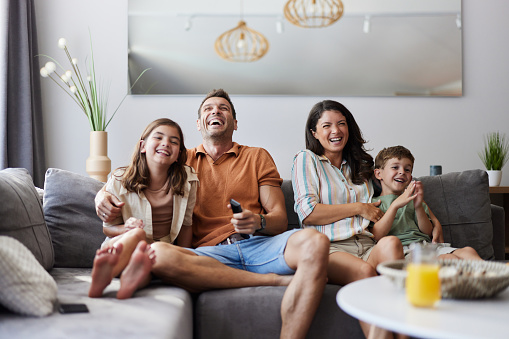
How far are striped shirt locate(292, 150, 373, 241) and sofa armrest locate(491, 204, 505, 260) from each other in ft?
2.19

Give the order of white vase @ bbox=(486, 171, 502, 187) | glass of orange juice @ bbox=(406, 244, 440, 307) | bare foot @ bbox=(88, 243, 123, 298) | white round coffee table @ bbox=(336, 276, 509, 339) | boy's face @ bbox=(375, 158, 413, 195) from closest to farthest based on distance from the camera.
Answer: white round coffee table @ bbox=(336, 276, 509, 339) → glass of orange juice @ bbox=(406, 244, 440, 307) → bare foot @ bbox=(88, 243, 123, 298) → boy's face @ bbox=(375, 158, 413, 195) → white vase @ bbox=(486, 171, 502, 187)

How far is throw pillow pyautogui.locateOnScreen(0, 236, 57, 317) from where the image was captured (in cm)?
145

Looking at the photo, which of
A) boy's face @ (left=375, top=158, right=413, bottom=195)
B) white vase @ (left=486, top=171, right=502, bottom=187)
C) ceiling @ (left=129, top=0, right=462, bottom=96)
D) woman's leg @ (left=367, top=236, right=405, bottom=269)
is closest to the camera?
woman's leg @ (left=367, top=236, right=405, bottom=269)

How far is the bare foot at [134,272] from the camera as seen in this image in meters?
1.69

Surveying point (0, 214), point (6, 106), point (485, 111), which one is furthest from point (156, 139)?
point (485, 111)

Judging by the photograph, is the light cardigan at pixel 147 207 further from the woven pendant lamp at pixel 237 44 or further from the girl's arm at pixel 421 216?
the woven pendant lamp at pixel 237 44

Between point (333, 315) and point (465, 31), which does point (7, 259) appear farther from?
point (465, 31)

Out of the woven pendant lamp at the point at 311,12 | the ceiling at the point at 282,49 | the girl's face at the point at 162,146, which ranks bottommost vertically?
the girl's face at the point at 162,146

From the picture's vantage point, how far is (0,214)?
73.6 inches

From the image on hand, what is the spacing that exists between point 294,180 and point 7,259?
4.17ft

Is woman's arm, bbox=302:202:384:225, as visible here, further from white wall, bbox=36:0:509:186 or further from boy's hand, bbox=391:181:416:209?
white wall, bbox=36:0:509:186

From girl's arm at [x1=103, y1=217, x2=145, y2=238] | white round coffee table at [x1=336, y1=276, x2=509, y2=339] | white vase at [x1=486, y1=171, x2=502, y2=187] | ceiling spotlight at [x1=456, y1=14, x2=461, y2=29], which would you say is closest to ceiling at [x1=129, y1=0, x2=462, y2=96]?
ceiling spotlight at [x1=456, y1=14, x2=461, y2=29]

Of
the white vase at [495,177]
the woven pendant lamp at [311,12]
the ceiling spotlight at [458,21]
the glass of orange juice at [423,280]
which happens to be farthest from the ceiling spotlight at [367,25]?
the glass of orange juice at [423,280]

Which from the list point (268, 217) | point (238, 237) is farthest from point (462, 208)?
point (238, 237)
